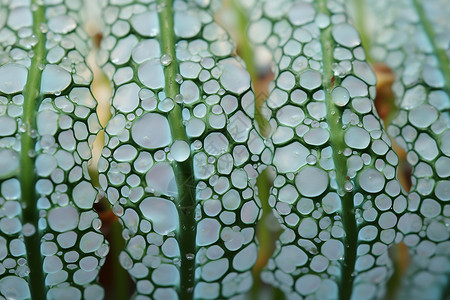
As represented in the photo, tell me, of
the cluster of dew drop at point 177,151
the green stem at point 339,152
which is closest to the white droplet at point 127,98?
the cluster of dew drop at point 177,151

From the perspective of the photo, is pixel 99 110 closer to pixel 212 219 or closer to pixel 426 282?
pixel 212 219

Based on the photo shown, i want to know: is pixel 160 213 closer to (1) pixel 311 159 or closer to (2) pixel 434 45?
(1) pixel 311 159

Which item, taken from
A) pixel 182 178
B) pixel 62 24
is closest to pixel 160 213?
pixel 182 178

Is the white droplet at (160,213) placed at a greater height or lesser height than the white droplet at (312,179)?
A: lesser

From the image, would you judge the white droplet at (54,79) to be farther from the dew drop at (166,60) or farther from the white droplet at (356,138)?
the white droplet at (356,138)

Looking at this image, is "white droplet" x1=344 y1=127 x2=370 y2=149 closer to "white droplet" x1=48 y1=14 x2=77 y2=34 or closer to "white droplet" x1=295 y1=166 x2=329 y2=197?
"white droplet" x1=295 y1=166 x2=329 y2=197
